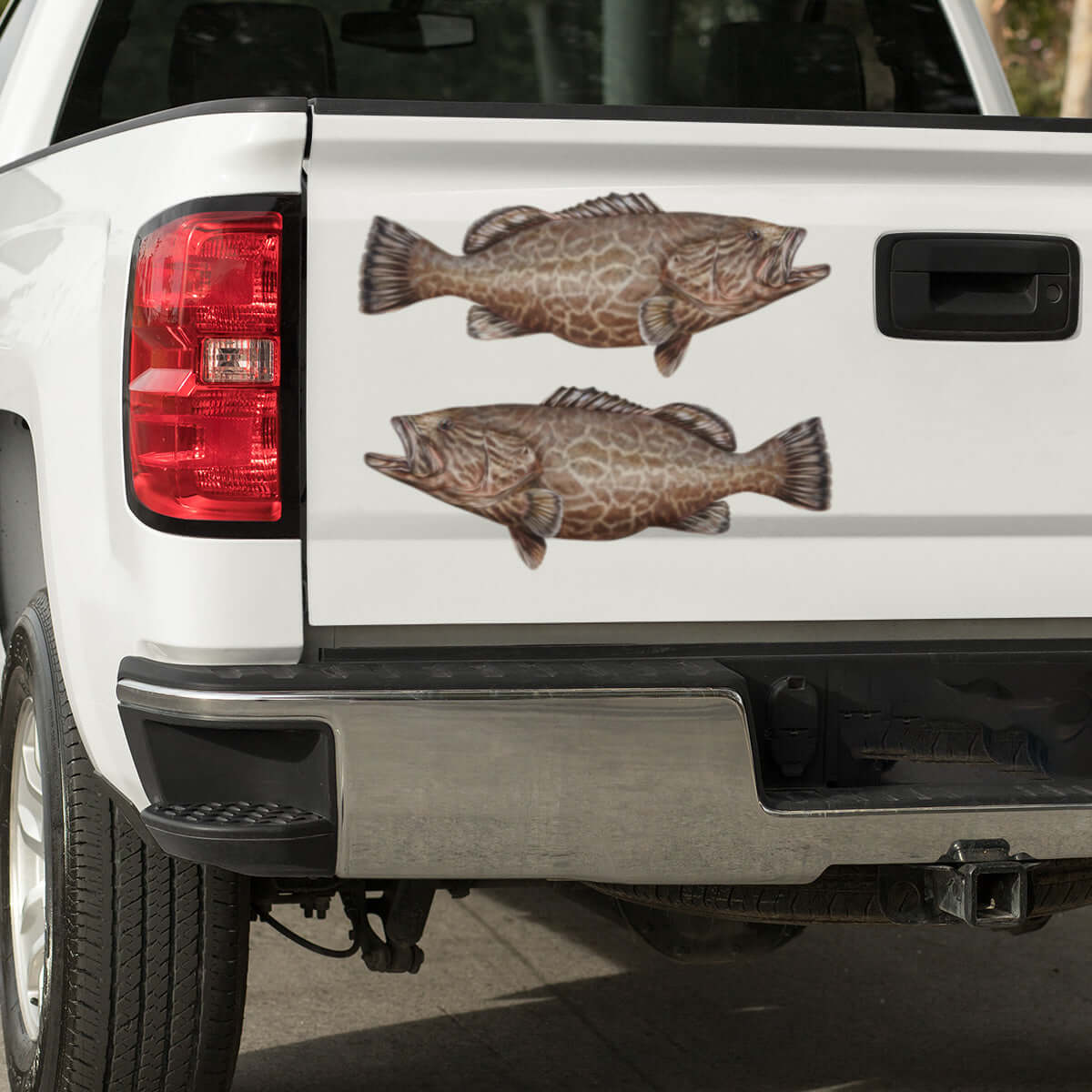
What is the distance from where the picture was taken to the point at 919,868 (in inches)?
108

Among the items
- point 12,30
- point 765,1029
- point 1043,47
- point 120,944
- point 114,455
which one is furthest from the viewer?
point 1043,47

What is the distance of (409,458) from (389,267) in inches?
10.1

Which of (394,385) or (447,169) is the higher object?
(447,169)

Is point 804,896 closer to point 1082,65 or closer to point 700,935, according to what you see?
point 700,935

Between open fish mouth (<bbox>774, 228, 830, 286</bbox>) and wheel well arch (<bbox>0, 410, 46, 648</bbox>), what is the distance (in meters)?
1.35

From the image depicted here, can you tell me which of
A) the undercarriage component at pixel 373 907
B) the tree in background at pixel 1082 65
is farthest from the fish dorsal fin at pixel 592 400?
the tree in background at pixel 1082 65

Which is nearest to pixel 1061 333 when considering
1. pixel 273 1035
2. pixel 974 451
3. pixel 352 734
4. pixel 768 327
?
pixel 974 451

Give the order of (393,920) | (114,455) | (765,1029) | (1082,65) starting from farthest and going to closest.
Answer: (1082,65), (765,1029), (393,920), (114,455)

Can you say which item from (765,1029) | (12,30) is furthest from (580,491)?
(12,30)

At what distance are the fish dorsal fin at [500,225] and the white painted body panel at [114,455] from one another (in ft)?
0.80

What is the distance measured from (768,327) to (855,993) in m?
2.06

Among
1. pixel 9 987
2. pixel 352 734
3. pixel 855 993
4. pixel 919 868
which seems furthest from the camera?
pixel 855 993

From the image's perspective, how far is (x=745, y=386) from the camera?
99.4 inches

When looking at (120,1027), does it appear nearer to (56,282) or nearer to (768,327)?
(56,282)
